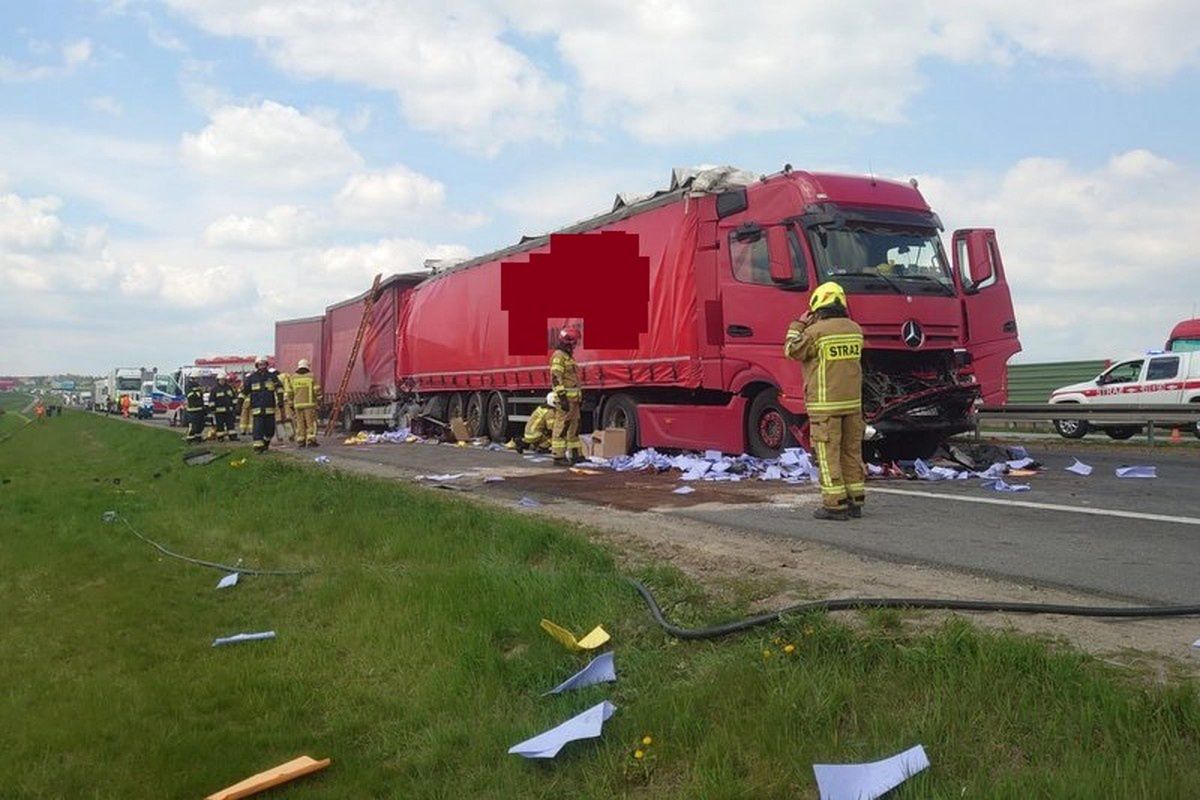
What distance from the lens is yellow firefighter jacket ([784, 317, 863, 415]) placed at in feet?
24.3

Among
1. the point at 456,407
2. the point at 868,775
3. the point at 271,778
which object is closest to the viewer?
the point at 868,775

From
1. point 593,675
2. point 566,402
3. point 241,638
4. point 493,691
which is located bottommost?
point 241,638

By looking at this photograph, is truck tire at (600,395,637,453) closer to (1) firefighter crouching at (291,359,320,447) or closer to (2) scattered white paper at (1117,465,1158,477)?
(2) scattered white paper at (1117,465,1158,477)

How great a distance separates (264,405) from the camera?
59.9 feet

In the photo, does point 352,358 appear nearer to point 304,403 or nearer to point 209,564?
point 304,403

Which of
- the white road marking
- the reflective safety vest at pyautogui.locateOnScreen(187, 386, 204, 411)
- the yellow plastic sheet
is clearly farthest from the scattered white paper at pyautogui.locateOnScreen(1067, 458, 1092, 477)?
the reflective safety vest at pyautogui.locateOnScreen(187, 386, 204, 411)

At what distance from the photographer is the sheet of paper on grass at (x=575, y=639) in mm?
4516

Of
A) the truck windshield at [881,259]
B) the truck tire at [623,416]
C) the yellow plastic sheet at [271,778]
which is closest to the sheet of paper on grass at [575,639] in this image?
the yellow plastic sheet at [271,778]

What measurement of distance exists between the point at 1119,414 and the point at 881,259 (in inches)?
321

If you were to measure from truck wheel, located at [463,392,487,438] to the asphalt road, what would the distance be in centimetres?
624

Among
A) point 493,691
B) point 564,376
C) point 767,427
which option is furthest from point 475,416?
point 493,691

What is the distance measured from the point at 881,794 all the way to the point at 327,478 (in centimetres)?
944

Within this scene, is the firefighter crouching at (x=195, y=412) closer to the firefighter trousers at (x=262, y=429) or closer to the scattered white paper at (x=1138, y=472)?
the firefighter trousers at (x=262, y=429)

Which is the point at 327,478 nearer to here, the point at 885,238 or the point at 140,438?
the point at 885,238
